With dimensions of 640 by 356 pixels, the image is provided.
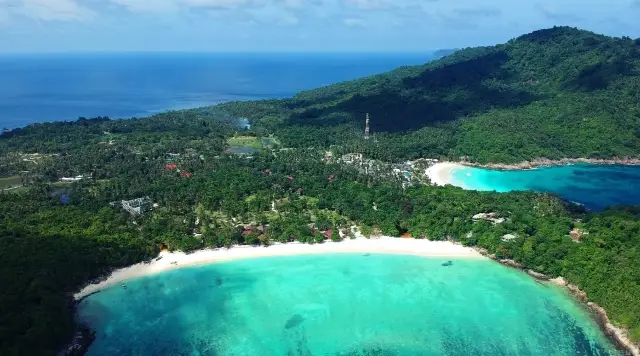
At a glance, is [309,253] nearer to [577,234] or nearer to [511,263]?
[511,263]

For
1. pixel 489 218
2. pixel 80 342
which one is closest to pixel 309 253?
pixel 489 218

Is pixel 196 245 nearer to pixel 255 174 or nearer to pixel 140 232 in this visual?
pixel 140 232

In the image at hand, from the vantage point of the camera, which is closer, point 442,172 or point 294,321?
point 294,321

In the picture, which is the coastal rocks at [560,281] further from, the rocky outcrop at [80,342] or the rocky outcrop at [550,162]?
the rocky outcrop at [550,162]

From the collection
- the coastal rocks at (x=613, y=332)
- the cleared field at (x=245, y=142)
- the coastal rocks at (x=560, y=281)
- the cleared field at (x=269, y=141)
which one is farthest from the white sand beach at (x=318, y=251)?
the cleared field at (x=245, y=142)

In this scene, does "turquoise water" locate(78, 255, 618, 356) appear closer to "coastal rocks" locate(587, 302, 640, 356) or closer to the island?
"coastal rocks" locate(587, 302, 640, 356)
